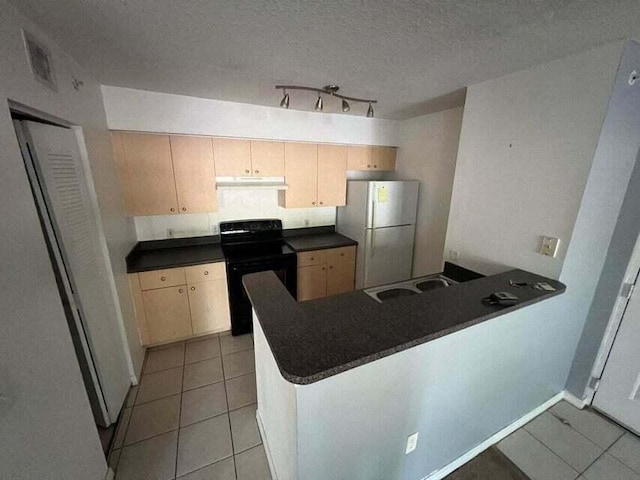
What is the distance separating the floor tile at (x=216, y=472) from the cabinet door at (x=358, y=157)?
2936mm

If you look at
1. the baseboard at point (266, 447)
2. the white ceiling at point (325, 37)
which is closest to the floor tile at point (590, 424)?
the baseboard at point (266, 447)

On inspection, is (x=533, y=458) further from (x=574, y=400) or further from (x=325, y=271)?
(x=325, y=271)

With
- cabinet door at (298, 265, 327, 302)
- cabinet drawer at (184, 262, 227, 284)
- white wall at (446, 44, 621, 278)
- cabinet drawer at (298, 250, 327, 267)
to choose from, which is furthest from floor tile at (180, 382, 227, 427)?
white wall at (446, 44, 621, 278)

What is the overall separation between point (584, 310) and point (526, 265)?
55 cm

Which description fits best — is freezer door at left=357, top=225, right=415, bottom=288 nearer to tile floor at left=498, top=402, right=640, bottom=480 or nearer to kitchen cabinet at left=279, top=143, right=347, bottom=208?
A: kitchen cabinet at left=279, top=143, right=347, bottom=208

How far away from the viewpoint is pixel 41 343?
0.99m

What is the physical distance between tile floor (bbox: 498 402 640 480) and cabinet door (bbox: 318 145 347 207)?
260 cm

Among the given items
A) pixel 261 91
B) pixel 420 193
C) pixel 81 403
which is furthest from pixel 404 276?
pixel 81 403

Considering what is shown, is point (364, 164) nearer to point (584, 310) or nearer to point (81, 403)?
point (584, 310)

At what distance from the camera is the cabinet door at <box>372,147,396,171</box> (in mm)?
3271

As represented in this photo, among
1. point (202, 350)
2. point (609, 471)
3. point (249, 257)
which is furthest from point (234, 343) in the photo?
point (609, 471)

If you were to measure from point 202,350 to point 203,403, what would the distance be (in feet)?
2.20

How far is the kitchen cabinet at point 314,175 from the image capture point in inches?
113

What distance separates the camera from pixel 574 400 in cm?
189
